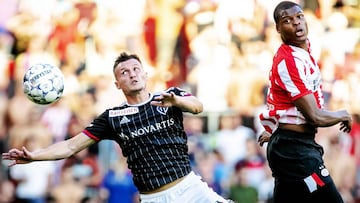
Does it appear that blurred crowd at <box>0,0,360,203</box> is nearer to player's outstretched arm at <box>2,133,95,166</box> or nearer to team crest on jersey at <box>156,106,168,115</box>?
player's outstretched arm at <box>2,133,95,166</box>

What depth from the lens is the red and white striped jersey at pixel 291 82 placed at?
816cm

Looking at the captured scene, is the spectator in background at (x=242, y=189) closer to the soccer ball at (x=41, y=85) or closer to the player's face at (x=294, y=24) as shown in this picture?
the soccer ball at (x=41, y=85)

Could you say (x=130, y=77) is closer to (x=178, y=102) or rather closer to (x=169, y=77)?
(x=178, y=102)

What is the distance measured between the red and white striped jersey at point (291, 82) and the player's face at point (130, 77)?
1.29 m

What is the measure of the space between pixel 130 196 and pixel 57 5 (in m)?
3.85

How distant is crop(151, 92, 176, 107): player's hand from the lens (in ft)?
27.0

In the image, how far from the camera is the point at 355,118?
16.0 metres

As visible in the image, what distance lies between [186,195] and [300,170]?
1105 millimetres

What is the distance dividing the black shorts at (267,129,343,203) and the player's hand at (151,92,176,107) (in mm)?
972

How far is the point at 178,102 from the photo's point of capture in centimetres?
845

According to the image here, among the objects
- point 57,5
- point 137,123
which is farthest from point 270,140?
point 57,5

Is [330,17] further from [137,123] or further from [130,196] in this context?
[137,123]

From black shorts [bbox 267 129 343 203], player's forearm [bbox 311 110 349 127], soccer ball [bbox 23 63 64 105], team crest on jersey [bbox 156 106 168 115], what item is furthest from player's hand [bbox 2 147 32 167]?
player's forearm [bbox 311 110 349 127]

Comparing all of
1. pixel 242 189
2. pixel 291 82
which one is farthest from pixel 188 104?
pixel 242 189
